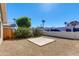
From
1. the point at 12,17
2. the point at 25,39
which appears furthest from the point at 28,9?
the point at 25,39

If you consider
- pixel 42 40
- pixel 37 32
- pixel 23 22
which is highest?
pixel 23 22

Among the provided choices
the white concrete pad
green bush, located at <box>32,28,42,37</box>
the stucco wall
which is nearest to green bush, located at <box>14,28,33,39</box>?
green bush, located at <box>32,28,42,37</box>

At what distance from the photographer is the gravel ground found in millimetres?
5113

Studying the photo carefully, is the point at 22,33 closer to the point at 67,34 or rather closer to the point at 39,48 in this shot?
the point at 39,48

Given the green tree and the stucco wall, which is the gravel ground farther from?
the green tree

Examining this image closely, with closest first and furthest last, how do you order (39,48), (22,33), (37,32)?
(39,48) → (37,32) → (22,33)

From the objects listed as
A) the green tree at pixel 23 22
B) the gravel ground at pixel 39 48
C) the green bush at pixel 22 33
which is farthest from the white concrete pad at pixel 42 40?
the green tree at pixel 23 22

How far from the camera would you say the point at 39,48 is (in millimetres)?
5605

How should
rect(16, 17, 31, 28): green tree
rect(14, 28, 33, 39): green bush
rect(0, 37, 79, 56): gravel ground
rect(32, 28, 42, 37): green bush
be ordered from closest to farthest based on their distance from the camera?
rect(0, 37, 79, 56): gravel ground, rect(32, 28, 42, 37): green bush, rect(16, 17, 31, 28): green tree, rect(14, 28, 33, 39): green bush

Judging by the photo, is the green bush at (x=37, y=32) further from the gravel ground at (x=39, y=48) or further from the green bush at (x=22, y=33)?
the gravel ground at (x=39, y=48)

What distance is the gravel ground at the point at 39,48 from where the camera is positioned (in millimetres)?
5113

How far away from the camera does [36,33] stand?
6.14 meters

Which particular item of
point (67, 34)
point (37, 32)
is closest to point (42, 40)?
point (37, 32)

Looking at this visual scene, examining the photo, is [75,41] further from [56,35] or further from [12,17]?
[12,17]
